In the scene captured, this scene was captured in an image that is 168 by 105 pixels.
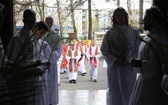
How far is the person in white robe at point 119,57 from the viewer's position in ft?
13.4

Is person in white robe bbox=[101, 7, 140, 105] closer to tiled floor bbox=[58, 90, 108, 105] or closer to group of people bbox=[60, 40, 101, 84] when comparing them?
tiled floor bbox=[58, 90, 108, 105]

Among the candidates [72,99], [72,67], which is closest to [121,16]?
[72,99]

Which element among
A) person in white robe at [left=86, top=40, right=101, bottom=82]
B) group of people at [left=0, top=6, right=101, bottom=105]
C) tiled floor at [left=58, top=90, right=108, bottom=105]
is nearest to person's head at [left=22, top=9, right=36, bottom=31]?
group of people at [left=0, top=6, right=101, bottom=105]

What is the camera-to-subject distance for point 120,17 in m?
4.19

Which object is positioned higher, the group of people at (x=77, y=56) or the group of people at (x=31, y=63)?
the group of people at (x=31, y=63)

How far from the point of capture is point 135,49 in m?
4.27

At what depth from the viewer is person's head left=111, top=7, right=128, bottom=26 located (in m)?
4.13

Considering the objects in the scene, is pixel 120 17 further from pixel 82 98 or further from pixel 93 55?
pixel 93 55

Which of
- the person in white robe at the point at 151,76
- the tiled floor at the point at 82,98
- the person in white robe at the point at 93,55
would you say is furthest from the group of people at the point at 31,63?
the person in white robe at the point at 93,55

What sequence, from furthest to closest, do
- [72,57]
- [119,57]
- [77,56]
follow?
1. [77,56]
2. [72,57]
3. [119,57]

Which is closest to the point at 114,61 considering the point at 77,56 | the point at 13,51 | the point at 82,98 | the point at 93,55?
the point at 13,51

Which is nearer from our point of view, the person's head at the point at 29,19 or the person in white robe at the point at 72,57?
the person's head at the point at 29,19

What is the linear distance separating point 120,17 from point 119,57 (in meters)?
0.48

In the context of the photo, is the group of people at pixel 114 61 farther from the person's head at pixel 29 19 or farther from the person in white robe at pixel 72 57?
the person in white robe at pixel 72 57
